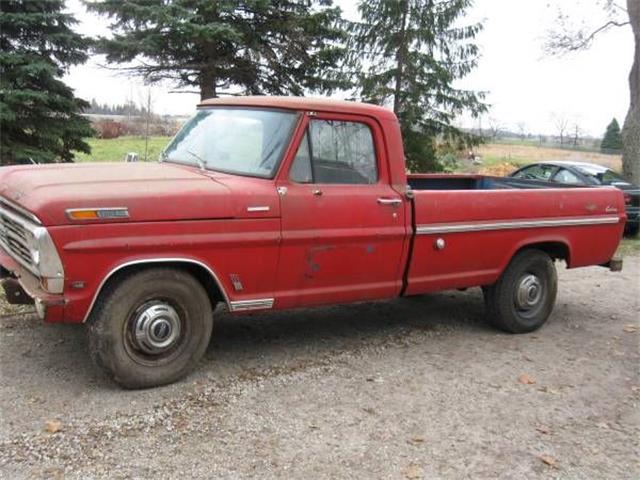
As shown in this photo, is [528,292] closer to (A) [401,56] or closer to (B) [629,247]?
(B) [629,247]

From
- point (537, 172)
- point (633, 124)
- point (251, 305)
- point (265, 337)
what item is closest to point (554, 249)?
point (265, 337)

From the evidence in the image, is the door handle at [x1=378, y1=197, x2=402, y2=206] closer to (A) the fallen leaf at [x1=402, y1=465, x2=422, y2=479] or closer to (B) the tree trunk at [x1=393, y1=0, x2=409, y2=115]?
(A) the fallen leaf at [x1=402, y1=465, x2=422, y2=479]

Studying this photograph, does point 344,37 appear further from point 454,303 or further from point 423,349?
point 423,349

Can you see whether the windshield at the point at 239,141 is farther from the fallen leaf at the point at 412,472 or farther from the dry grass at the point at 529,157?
the dry grass at the point at 529,157

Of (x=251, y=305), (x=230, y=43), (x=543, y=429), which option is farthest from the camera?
(x=230, y=43)

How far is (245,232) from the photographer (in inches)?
179

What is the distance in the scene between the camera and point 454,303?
24.6ft

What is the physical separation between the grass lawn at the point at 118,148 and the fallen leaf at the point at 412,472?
17.2m

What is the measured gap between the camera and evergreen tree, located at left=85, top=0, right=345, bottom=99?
39.1 ft

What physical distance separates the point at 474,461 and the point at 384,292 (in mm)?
1828

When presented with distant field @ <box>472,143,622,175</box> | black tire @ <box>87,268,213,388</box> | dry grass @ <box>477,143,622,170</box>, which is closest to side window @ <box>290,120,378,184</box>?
black tire @ <box>87,268,213,388</box>

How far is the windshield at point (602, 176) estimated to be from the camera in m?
13.4

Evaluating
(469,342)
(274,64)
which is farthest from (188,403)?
(274,64)

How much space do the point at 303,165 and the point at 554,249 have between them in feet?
10.1
